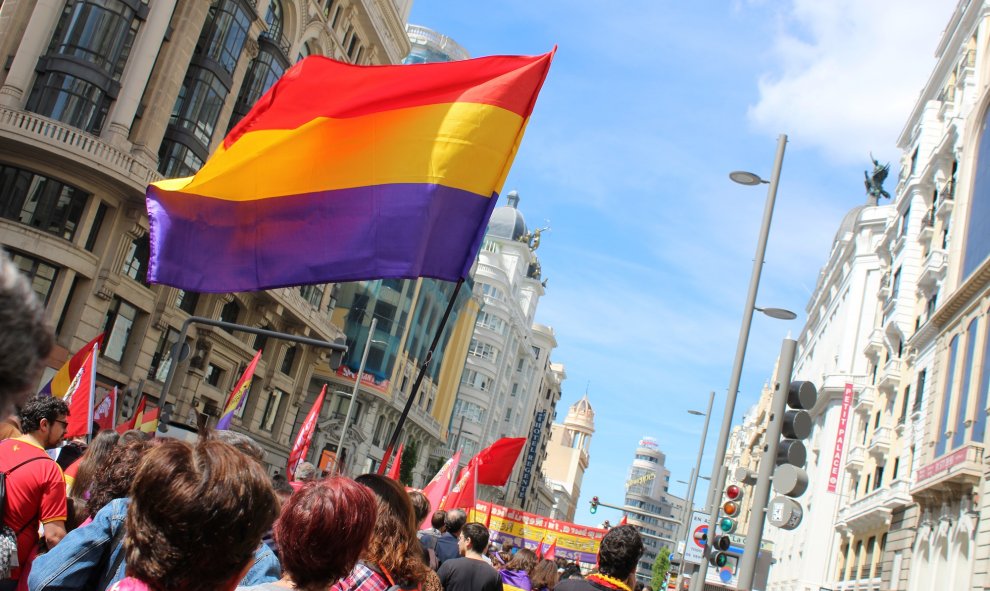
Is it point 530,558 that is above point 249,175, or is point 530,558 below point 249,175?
below

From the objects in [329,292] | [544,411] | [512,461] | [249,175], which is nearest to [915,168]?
[329,292]

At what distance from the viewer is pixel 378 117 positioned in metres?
8.60

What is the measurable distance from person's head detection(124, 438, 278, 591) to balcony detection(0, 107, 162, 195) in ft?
88.3

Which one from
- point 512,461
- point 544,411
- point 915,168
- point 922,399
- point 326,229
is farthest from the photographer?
point 544,411

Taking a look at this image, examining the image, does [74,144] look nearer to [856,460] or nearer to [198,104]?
[198,104]

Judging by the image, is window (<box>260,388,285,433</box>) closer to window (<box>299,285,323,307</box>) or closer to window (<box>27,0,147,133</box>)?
window (<box>299,285,323,307</box>)

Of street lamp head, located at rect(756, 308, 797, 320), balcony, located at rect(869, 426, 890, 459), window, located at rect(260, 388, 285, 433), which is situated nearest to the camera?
street lamp head, located at rect(756, 308, 797, 320)

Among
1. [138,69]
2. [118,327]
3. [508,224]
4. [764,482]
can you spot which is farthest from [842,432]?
[508,224]

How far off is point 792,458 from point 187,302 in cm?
2809

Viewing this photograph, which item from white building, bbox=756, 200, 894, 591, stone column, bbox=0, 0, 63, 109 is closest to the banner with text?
white building, bbox=756, 200, 894, 591

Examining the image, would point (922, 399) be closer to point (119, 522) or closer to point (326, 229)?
point (326, 229)

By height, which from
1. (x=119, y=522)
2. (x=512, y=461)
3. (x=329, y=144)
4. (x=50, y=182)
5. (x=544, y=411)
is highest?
(x=544, y=411)

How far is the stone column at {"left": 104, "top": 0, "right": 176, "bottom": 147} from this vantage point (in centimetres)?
2980

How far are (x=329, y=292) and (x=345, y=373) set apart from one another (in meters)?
11.8
